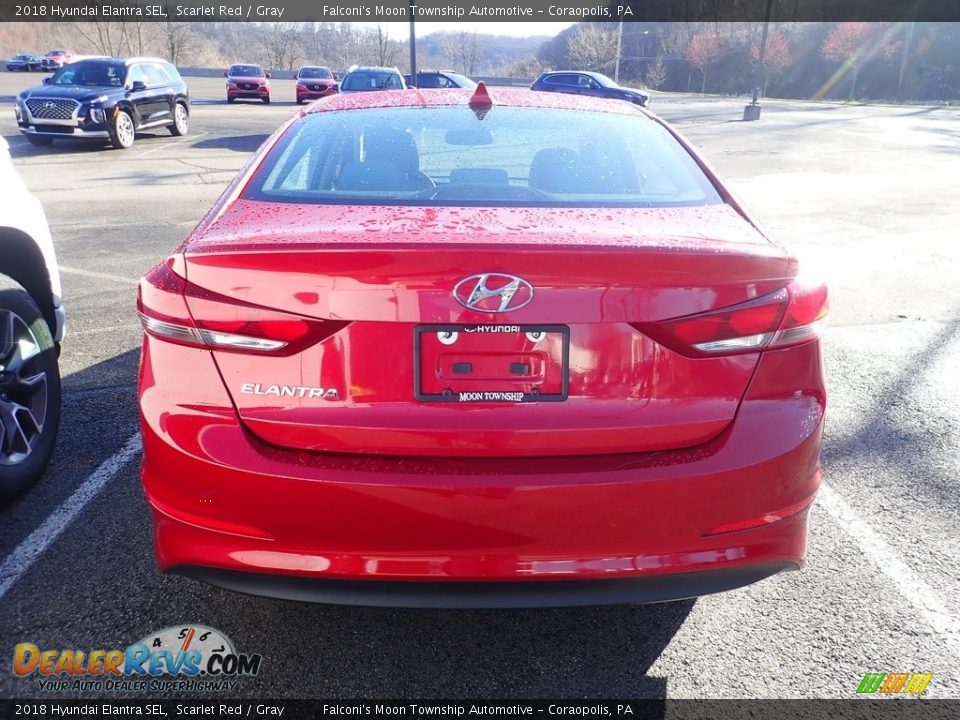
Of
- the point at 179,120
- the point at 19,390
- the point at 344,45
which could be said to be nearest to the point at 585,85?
the point at 179,120

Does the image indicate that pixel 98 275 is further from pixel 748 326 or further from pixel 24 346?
pixel 748 326

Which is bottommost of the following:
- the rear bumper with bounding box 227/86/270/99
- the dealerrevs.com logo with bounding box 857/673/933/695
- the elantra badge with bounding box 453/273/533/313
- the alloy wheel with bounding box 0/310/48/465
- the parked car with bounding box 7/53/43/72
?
the dealerrevs.com logo with bounding box 857/673/933/695

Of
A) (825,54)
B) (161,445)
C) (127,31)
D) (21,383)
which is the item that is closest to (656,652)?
(161,445)

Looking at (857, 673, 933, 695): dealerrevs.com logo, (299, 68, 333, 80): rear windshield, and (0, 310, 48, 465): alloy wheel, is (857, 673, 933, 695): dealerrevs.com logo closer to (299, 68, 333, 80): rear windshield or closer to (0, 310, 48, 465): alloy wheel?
(0, 310, 48, 465): alloy wheel

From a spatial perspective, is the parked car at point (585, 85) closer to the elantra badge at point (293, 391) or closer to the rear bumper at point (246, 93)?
the rear bumper at point (246, 93)

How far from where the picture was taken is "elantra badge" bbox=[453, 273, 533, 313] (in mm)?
1850

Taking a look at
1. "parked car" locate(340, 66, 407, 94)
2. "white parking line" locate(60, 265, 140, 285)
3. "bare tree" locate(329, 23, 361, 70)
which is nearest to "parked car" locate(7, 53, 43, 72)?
"bare tree" locate(329, 23, 361, 70)

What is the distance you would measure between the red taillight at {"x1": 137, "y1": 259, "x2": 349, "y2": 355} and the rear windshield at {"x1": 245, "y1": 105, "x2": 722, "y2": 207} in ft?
1.89

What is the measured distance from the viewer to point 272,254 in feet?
6.36

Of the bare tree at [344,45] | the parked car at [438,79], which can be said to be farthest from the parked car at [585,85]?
the bare tree at [344,45]

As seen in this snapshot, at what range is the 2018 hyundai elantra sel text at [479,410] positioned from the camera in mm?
1891

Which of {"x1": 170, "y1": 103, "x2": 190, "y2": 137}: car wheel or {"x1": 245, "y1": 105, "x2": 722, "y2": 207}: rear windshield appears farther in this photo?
{"x1": 170, "y1": 103, "x2": 190, "y2": 137}: car wheel

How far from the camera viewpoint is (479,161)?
3.16 metres

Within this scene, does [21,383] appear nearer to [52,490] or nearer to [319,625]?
[52,490]
